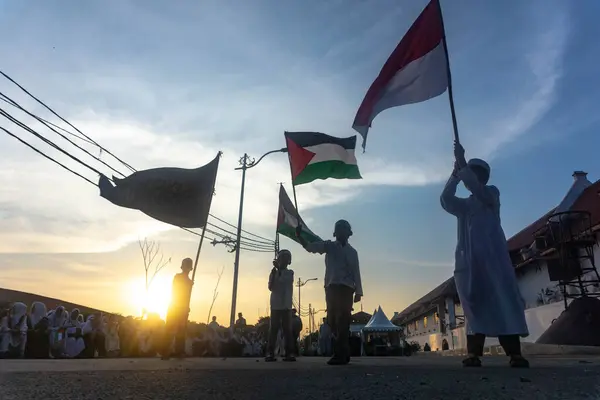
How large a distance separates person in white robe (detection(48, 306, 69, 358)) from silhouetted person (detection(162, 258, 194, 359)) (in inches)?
206

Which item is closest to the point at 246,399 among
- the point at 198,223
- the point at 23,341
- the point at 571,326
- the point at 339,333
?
the point at 339,333

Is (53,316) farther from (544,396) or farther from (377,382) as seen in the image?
(544,396)

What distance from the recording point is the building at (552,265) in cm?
1271

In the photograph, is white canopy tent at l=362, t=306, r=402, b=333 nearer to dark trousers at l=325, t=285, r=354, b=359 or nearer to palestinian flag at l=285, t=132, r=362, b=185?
palestinian flag at l=285, t=132, r=362, b=185

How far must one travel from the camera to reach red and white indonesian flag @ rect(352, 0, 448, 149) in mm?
6359

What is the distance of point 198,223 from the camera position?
933cm

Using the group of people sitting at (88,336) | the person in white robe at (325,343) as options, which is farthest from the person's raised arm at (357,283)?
the person in white robe at (325,343)

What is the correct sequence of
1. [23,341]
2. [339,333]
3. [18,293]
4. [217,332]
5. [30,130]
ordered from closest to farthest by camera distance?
[339,333] < [30,130] < [23,341] < [217,332] < [18,293]

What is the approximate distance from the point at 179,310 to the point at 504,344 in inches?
213

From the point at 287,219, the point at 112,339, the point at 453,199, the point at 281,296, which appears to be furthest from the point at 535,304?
the point at 453,199

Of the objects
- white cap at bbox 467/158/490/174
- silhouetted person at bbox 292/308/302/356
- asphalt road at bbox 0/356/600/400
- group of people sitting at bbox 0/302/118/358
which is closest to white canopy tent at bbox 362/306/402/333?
silhouetted person at bbox 292/308/302/356

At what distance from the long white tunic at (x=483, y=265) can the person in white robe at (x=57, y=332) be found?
10535mm

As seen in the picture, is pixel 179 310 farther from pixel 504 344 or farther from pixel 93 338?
pixel 93 338

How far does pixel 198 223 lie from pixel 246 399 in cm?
726
